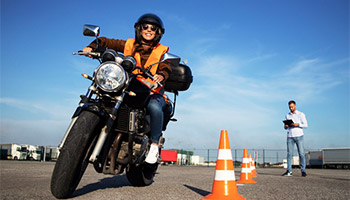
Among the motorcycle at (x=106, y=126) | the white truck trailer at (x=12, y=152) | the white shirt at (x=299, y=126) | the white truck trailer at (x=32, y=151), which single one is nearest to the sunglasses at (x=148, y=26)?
the motorcycle at (x=106, y=126)

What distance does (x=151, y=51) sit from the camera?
13.8 feet

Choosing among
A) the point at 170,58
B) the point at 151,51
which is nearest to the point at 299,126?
the point at 151,51

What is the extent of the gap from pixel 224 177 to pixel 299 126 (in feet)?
20.4

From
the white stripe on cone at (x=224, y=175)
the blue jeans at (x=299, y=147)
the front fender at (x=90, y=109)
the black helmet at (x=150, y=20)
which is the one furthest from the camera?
the blue jeans at (x=299, y=147)

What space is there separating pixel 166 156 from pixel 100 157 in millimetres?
33220

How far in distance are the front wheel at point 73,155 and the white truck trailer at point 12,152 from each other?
3547 centimetres

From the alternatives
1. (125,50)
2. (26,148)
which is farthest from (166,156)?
(125,50)

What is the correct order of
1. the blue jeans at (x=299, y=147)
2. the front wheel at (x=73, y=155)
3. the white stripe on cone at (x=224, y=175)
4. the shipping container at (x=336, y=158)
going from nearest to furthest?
the front wheel at (x=73, y=155) < the white stripe on cone at (x=224, y=175) < the blue jeans at (x=299, y=147) < the shipping container at (x=336, y=158)

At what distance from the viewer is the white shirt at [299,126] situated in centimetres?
873

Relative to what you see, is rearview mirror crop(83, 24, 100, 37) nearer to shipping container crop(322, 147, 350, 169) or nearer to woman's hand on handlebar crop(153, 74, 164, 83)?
woman's hand on handlebar crop(153, 74, 164, 83)

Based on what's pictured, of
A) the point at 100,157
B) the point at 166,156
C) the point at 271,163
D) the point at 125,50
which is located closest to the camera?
the point at 100,157

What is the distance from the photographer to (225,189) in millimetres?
3303

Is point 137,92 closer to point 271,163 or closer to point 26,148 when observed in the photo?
point 271,163

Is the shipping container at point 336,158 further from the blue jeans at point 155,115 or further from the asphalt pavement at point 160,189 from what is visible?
the blue jeans at point 155,115
